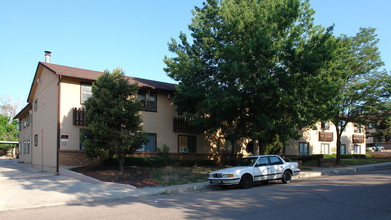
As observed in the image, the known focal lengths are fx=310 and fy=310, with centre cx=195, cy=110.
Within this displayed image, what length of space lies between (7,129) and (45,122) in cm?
4632

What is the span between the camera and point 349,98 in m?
25.2

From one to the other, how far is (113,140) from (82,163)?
436 cm

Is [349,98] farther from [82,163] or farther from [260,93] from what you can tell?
[82,163]

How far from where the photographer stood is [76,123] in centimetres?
1948

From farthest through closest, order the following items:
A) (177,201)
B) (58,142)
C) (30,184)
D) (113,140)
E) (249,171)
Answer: (58,142), (113,140), (30,184), (249,171), (177,201)

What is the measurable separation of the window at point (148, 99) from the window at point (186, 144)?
3110mm

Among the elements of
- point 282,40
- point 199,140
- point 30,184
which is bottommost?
point 30,184

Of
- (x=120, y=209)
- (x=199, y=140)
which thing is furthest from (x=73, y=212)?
(x=199, y=140)

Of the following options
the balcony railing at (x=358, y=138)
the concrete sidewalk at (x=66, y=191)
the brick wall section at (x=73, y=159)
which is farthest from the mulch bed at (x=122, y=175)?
the balcony railing at (x=358, y=138)

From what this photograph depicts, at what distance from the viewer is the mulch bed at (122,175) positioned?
1473 cm

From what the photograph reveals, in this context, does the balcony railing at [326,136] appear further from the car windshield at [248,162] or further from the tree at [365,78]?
the car windshield at [248,162]

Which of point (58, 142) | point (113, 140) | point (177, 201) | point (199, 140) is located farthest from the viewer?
point (199, 140)

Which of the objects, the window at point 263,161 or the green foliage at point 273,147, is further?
the green foliage at point 273,147

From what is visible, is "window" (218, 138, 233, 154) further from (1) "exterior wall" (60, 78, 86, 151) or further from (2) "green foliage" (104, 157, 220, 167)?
(1) "exterior wall" (60, 78, 86, 151)
